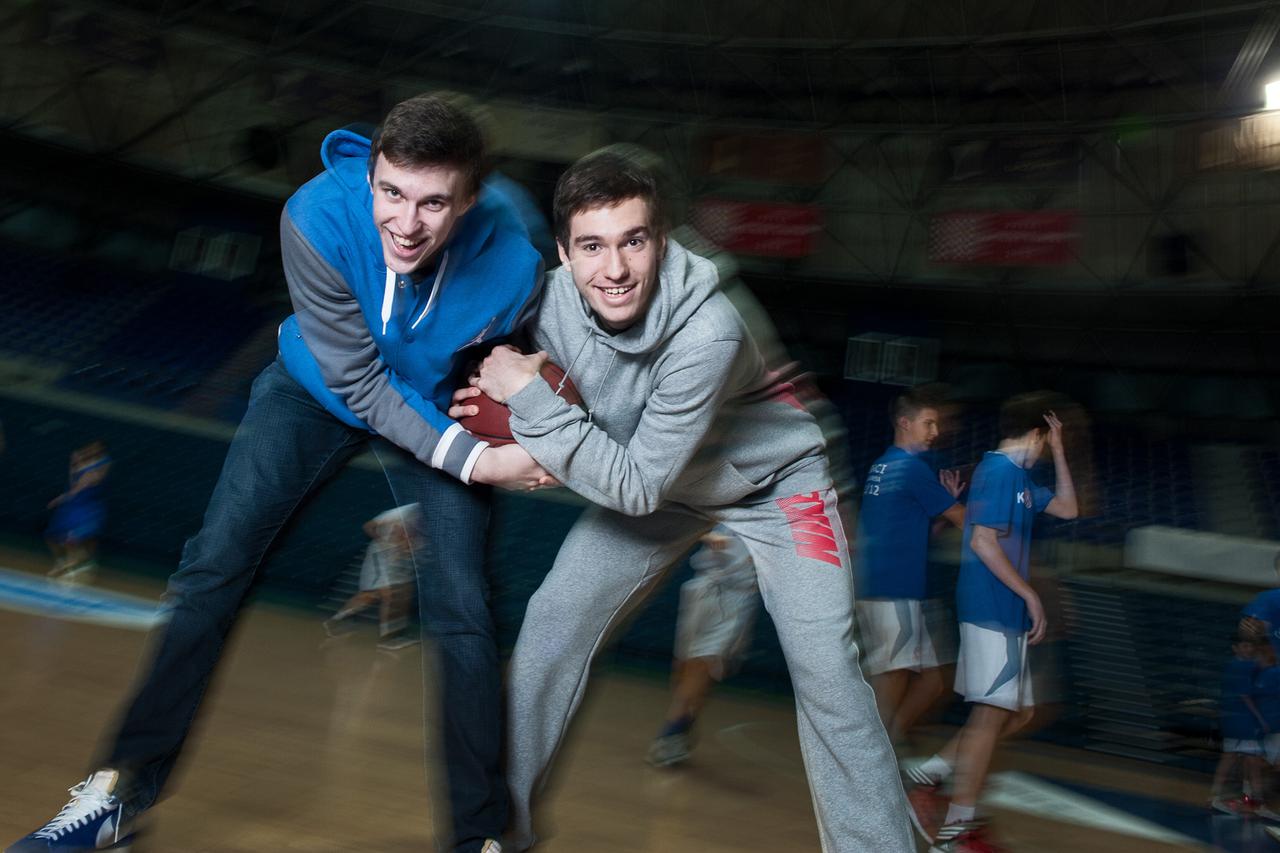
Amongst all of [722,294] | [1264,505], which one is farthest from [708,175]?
[722,294]

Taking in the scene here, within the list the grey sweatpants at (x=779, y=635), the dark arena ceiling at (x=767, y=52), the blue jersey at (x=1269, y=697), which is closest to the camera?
the grey sweatpants at (x=779, y=635)

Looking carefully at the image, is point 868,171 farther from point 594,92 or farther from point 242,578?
point 242,578

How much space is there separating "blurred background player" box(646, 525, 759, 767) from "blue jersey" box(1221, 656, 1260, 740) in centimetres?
212

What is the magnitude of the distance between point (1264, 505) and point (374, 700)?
34.7 ft

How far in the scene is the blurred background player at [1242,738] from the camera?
4902 millimetres

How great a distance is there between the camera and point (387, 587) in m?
Result: 6.77

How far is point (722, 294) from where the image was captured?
8.38ft

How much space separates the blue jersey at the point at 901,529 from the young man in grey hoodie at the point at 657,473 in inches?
70.9

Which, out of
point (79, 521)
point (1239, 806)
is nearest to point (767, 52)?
point (79, 521)

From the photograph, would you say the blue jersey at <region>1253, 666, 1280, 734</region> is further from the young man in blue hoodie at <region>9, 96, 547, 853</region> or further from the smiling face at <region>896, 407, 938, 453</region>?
the young man in blue hoodie at <region>9, 96, 547, 853</region>

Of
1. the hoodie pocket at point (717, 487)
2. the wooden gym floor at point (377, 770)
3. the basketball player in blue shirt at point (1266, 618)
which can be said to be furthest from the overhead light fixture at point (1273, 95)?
the hoodie pocket at point (717, 487)

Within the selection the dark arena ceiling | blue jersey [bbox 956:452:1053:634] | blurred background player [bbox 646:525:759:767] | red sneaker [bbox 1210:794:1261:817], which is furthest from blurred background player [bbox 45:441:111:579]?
the dark arena ceiling

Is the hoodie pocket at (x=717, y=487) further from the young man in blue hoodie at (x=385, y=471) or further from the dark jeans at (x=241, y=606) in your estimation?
the dark jeans at (x=241, y=606)

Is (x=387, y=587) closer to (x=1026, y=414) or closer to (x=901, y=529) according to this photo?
(x=901, y=529)
